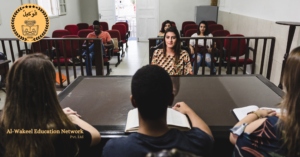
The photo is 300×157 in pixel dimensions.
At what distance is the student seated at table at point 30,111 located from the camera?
0.82 meters

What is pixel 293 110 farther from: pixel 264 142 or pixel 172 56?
pixel 172 56

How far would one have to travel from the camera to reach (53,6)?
22.1 ft

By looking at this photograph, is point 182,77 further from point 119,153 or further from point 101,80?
point 119,153

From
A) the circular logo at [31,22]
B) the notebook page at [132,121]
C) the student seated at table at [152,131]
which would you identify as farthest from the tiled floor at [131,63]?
the student seated at table at [152,131]

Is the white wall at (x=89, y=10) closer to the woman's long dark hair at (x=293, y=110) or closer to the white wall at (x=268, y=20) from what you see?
the white wall at (x=268, y=20)

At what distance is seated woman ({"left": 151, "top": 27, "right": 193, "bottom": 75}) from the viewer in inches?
103

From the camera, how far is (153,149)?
2.31 feet

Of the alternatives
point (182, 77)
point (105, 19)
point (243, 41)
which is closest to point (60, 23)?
point (105, 19)

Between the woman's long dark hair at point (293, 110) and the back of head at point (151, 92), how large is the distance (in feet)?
1.46

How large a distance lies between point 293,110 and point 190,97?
2.49 ft

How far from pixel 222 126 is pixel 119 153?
643mm

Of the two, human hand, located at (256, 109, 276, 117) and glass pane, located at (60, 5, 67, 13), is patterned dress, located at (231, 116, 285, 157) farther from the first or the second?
glass pane, located at (60, 5, 67, 13)

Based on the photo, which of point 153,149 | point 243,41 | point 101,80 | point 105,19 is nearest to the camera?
point 153,149

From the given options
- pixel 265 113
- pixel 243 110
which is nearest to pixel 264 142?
pixel 265 113
